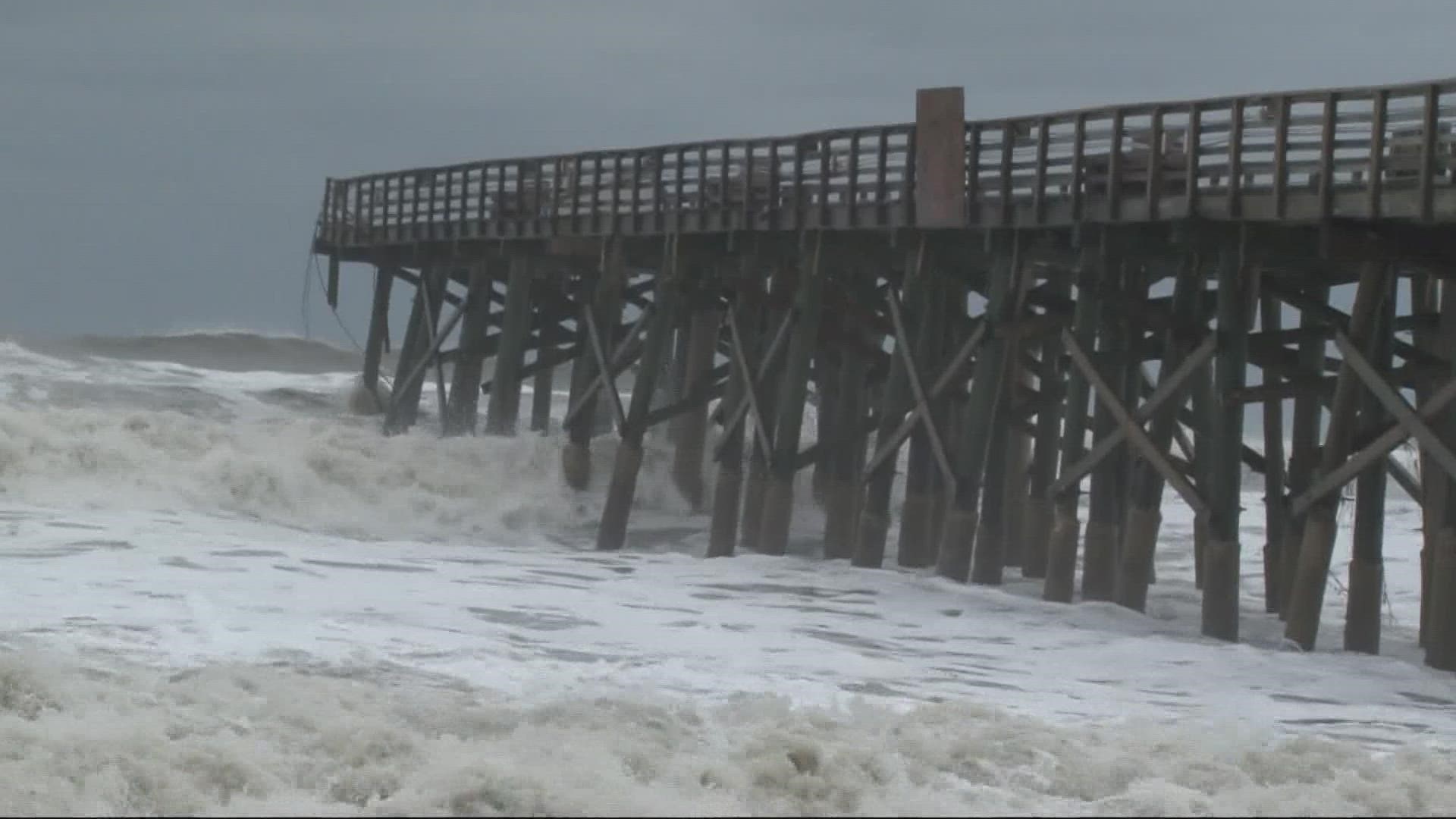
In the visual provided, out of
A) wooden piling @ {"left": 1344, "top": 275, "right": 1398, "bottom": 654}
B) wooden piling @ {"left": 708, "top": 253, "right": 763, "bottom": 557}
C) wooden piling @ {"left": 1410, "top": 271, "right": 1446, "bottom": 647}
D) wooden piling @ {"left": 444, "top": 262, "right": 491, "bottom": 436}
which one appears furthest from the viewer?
wooden piling @ {"left": 444, "top": 262, "right": 491, "bottom": 436}

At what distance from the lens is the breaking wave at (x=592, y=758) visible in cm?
1002

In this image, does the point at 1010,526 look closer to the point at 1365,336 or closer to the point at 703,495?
the point at 703,495

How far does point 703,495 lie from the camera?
2727cm

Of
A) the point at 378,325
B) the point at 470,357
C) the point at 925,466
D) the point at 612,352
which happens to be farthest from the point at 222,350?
the point at 925,466

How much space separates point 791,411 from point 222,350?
44.5 m

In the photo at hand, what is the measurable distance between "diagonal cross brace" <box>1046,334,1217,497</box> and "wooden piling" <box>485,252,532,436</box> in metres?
11.0

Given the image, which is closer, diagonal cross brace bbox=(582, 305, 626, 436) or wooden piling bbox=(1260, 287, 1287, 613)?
wooden piling bbox=(1260, 287, 1287, 613)

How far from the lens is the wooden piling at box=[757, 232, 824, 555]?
22.3 meters

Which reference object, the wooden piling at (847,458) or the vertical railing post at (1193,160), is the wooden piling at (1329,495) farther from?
the wooden piling at (847,458)

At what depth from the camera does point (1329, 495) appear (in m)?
16.9

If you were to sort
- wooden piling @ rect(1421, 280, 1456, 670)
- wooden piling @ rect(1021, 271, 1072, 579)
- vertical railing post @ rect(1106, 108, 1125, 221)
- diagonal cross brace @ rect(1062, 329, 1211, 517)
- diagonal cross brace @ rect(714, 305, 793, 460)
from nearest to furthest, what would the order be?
wooden piling @ rect(1421, 280, 1456, 670)
diagonal cross brace @ rect(1062, 329, 1211, 517)
vertical railing post @ rect(1106, 108, 1125, 221)
wooden piling @ rect(1021, 271, 1072, 579)
diagonal cross brace @ rect(714, 305, 793, 460)

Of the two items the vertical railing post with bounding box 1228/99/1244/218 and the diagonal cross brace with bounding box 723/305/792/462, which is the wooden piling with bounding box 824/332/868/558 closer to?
the diagonal cross brace with bounding box 723/305/792/462

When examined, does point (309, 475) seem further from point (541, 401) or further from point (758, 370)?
point (758, 370)

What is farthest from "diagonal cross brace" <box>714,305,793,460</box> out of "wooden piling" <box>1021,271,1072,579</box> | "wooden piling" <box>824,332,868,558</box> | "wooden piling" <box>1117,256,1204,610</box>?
"wooden piling" <box>1117,256,1204,610</box>
